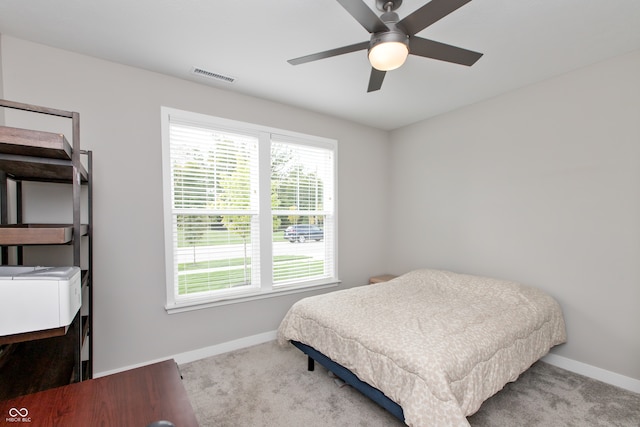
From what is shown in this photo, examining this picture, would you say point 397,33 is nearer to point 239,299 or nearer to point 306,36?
point 306,36

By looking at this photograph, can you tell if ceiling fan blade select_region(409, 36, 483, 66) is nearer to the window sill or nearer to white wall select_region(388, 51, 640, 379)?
white wall select_region(388, 51, 640, 379)

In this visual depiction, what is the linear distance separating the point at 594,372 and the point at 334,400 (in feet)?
7.34

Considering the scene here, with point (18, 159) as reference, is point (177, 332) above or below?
below

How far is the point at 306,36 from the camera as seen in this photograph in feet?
6.75

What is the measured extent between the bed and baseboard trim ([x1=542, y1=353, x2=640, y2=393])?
0.92ft

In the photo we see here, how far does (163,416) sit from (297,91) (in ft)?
9.09

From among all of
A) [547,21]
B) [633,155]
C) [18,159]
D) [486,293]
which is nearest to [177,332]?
[18,159]

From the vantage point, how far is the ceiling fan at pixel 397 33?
1.38 metres

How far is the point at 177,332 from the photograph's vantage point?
2707mm

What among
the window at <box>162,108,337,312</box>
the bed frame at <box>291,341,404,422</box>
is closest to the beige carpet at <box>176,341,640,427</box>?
the bed frame at <box>291,341,404,422</box>

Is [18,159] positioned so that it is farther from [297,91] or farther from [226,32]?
[297,91]

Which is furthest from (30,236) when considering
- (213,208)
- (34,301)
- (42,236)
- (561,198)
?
(561,198)

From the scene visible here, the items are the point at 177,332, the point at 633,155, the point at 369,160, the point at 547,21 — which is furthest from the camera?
the point at 369,160

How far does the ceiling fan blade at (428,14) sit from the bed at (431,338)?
70.8 inches
